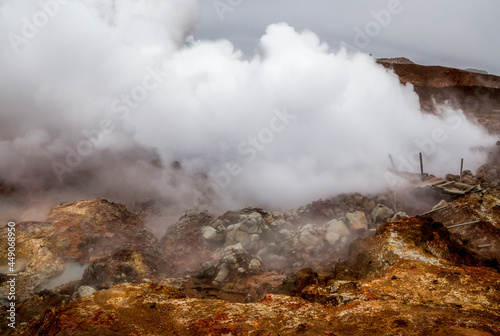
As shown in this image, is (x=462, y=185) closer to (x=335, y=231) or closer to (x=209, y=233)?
(x=335, y=231)

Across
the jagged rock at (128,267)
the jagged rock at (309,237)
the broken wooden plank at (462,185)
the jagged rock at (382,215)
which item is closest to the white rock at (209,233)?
the jagged rock at (128,267)

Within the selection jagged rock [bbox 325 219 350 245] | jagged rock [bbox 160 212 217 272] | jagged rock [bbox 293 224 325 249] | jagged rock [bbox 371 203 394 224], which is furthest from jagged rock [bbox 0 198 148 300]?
jagged rock [bbox 371 203 394 224]

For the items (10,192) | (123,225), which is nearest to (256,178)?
(123,225)

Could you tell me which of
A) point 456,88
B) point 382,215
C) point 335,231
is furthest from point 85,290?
point 456,88

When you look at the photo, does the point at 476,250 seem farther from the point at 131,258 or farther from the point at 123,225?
the point at 123,225

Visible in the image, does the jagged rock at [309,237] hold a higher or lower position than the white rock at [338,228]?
lower

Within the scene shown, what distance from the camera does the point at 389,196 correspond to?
31.9 feet

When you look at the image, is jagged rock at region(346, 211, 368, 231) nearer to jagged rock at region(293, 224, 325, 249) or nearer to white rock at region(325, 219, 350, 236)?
white rock at region(325, 219, 350, 236)

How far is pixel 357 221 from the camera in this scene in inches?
325

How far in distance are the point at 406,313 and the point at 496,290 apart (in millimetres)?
1435

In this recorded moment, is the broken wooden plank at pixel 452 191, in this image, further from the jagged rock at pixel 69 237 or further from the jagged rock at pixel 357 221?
the jagged rock at pixel 69 237

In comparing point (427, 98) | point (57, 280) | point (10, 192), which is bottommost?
point (57, 280)

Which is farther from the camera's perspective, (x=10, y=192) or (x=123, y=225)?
(x=10, y=192)

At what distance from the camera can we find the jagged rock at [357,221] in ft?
26.7
